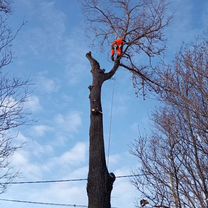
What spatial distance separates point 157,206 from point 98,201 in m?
5.41

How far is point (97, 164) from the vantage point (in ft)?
14.4

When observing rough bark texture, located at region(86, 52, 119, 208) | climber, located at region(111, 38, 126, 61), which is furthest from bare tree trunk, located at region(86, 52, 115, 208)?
climber, located at region(111, 38, 126, 61)

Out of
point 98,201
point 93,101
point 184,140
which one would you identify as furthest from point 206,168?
point 98,201

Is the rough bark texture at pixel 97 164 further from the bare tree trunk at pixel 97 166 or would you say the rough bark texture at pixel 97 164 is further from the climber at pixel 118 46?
the climber at pixel 118 46

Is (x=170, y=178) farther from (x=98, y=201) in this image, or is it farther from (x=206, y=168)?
(x=98, y=201)

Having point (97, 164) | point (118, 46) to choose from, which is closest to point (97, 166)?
point (97, 164)

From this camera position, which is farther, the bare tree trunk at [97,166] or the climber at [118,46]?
the climber at [118,46]

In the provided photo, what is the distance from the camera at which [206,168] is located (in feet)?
28.0

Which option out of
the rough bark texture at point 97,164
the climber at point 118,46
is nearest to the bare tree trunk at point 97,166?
the rough bark texture at point 97,164

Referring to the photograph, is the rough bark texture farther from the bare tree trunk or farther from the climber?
the climber

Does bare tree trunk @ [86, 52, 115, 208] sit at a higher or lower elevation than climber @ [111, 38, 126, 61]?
lower

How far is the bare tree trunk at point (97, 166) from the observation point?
13.7 ft

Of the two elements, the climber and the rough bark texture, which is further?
the climber

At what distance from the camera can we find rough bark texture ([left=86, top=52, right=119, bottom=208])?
417cm
